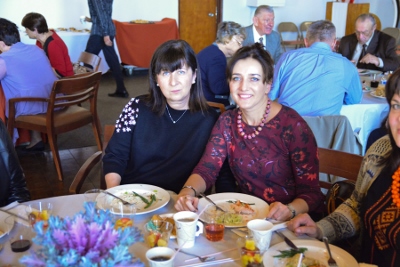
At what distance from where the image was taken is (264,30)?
5035 mm

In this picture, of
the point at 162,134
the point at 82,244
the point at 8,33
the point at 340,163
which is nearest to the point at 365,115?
the point at 340,163

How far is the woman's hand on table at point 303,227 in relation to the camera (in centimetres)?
143

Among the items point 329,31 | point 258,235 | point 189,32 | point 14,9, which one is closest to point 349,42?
point 329,31

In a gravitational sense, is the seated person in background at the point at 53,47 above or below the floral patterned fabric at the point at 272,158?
above

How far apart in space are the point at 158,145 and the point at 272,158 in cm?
58

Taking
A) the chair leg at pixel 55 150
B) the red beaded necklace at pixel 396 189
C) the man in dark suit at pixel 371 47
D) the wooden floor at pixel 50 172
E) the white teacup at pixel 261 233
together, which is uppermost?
the man in dark suit at pixel 371 47

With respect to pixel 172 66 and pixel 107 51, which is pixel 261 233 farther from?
pixel 107 51

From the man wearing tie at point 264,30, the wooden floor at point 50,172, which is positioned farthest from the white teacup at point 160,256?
the man wearing tie at point 264,30

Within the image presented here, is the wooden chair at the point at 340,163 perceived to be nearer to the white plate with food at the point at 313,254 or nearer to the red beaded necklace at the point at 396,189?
the red beaded necklace at the point at 396,189

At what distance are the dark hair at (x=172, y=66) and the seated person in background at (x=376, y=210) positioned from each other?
86 cm

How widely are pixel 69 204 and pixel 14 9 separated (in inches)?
286

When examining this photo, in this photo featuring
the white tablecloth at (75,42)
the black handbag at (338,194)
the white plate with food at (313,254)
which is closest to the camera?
the white plate with food at (313,254)

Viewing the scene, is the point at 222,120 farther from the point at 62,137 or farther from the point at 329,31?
the point at 62,137

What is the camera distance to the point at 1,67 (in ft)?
12.3
